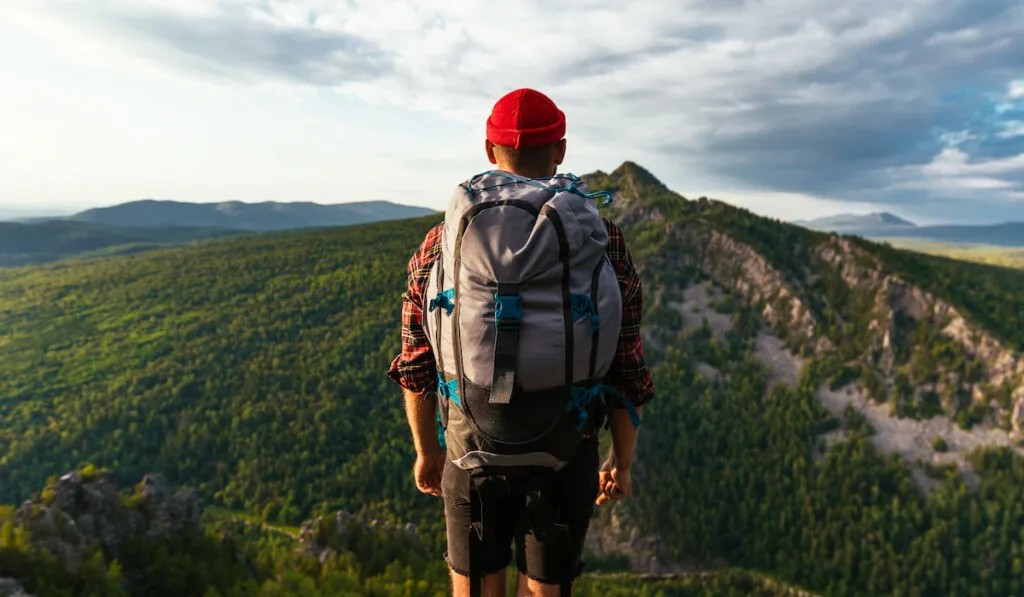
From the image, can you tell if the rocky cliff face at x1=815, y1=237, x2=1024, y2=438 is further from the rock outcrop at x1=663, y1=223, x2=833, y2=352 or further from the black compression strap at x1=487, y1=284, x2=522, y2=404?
the black compression strap at x1=487, y1=284, x2=522, y2=404

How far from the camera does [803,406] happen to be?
14400 centimetres

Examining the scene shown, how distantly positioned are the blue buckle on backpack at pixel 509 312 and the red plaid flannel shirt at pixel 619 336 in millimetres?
1282

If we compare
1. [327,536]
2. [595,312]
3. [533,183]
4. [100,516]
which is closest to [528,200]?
[533,183]

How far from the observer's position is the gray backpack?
4.18 metres

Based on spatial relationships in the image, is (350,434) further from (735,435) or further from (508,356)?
(508,356)

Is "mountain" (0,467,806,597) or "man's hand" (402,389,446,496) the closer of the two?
"man's hand" (402,389,446,496)

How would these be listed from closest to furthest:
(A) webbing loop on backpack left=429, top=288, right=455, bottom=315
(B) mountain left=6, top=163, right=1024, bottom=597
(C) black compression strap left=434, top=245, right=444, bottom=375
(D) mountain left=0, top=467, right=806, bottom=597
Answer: (A) webbing loop on backpack left=429, top=288, right=455, bottom=315
(C) black compression strap left=434, top=245, right=444, bottom=375
(D) mountain left=0, top=467, right=806, bottom=597
(B) mountain left=6, top=163, right=1024, bottom=597

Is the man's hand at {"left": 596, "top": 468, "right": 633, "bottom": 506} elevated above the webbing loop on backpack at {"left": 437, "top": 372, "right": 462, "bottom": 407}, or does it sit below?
below

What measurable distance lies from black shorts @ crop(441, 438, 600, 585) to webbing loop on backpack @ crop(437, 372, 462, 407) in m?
0.70

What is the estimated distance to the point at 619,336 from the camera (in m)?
5.02

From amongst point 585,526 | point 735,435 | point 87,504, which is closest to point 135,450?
point 87,504

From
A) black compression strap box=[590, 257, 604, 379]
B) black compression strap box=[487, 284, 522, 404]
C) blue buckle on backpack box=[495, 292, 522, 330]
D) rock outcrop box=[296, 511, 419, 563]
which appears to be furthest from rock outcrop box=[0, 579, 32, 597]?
black compression strap box=[590, 257, 604, 379]

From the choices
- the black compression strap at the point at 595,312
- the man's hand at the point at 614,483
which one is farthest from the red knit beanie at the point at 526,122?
the man's hand at the point at 614,483

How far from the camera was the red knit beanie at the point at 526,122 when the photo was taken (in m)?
4.82
